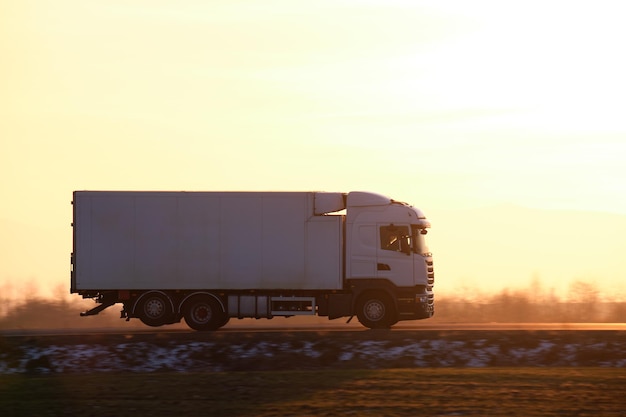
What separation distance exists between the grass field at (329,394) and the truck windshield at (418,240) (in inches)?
367

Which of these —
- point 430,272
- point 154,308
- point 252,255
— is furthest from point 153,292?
point 430,272

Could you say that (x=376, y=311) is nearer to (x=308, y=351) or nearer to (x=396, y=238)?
(x=396, y=238)

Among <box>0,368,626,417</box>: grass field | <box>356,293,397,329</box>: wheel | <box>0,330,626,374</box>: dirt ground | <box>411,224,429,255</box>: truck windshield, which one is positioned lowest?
<box>0,368,626,417</box>: grass field

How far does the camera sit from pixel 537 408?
19.4 m

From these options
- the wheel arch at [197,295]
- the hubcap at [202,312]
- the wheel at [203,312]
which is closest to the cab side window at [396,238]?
the wheel arch at [197,295]

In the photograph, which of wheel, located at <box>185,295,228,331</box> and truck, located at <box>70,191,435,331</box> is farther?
wheel, located at <box>185,295,228,331</box>

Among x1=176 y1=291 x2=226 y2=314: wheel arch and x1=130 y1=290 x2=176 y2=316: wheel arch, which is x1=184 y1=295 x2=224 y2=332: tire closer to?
x1=176 y1=291 x2=226 y2=314: wheel arch

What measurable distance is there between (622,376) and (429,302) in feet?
37.3

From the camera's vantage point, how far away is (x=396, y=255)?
33656 mm

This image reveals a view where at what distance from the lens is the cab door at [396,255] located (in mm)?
33594

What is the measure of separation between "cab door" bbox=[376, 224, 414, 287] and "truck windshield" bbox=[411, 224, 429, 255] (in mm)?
145

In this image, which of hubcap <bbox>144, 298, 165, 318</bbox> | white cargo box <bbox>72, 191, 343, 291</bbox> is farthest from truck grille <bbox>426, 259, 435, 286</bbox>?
hubcap <bbox>144, 298, 165, 318</bbox>

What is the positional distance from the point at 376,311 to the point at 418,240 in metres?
2.36

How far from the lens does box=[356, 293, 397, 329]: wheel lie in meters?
33.9
